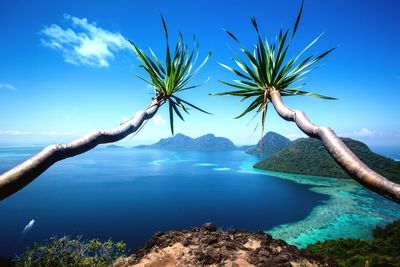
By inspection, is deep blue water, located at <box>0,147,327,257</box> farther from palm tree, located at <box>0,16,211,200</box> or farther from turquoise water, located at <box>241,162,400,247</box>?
palm tree, located at <box>0,16,211,200</box>

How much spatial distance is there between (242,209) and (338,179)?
200 ft

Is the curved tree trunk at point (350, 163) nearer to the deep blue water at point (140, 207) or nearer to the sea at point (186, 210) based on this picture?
the sea at point (186, 210)

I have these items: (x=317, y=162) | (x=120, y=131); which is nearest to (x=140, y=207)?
(x=120, y=131)

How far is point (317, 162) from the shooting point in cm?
11362

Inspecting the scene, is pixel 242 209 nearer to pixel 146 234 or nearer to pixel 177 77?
pixel 146 234

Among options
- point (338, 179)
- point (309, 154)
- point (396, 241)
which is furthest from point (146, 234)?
point (309, 154)

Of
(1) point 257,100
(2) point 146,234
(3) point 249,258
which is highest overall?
(1) point 257,100

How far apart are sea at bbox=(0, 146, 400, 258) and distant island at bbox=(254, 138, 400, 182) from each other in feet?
45.2

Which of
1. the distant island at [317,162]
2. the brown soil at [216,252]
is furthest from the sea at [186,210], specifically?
the brown soil at [216,252]

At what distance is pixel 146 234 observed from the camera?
4631cm

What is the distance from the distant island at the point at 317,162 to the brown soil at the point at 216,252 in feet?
Result: 338

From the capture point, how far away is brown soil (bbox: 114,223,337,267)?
7.23 m

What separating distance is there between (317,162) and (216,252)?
122m

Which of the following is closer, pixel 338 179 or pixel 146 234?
pixel 146 234
